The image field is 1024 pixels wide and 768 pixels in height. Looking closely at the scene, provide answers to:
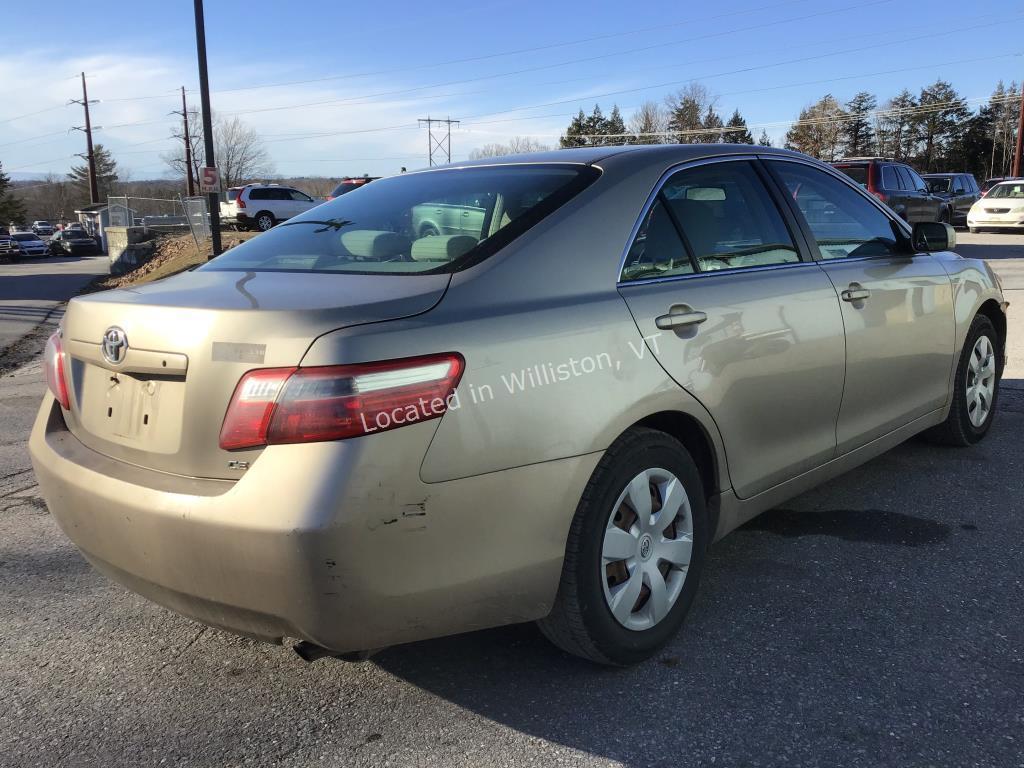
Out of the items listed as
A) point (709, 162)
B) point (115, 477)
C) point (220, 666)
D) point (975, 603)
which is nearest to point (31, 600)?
point (220, 666)

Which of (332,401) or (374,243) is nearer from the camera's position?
(332,401)

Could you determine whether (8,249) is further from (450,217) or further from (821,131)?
(821,131)

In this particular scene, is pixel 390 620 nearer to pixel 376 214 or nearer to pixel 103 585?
pixel 376 214

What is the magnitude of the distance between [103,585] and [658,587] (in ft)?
7.18

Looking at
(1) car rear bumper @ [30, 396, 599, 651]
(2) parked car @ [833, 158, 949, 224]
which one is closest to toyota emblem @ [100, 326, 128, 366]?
(1) car rear bumper @ [30, 396, 599, 651]

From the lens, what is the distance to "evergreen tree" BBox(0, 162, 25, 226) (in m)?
84.2

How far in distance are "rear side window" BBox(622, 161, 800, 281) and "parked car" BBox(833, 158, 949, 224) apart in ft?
47.6

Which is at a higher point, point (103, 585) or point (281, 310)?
point (281, 310)

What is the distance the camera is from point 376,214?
3072mm

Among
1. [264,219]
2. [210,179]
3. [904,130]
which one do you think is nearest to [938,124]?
[904,130]

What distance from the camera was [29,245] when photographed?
159 feet

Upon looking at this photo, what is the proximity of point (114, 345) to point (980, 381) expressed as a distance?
4378mm

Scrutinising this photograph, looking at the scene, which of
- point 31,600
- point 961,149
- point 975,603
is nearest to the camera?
point 975,603

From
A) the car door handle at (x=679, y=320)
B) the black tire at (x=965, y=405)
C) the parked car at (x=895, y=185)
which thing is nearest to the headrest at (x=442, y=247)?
the car door handle at (x=679, y=320)
